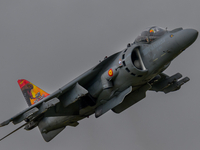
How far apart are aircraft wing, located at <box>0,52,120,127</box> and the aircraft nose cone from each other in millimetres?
2822

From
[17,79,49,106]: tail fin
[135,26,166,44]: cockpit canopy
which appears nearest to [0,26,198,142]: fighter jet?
[135,26,166,44]: cockpit canopy

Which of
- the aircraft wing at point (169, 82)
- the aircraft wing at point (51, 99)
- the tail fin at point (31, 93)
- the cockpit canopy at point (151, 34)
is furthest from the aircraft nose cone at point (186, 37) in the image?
the tail fin at point (31, 93)

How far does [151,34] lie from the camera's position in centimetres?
1296

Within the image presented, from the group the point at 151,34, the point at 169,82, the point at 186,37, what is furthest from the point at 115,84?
the point at 169,82

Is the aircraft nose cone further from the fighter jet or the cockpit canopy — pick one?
the cockpit canopy

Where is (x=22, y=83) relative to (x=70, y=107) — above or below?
above

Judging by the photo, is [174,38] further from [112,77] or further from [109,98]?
[109,98]

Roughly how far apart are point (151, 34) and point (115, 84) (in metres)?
2.40

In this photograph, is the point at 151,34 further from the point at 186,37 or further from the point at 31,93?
the point at 31,93

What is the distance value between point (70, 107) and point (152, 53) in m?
4.51

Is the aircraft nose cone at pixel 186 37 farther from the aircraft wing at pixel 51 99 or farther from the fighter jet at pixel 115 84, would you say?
the aircraft wing at pixel 51 99

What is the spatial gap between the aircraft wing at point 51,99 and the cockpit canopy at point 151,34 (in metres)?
1.39

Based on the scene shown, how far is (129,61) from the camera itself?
12.9 meters

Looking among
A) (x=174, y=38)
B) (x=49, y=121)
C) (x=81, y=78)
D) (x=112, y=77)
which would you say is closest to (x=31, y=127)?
(x=49, y=121)
